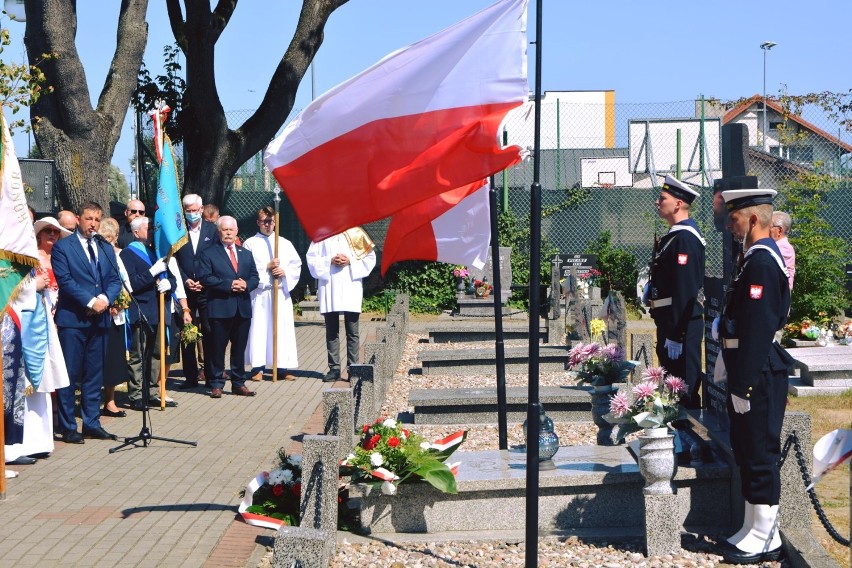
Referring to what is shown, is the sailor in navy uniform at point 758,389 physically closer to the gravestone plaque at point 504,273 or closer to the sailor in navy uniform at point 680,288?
the sailor in navy uniform at point 680,288

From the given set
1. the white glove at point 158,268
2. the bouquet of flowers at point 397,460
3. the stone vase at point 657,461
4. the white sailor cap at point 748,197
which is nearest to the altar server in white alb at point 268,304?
the white glove at point 158,268

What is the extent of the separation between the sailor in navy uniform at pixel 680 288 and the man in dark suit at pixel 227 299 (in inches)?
236

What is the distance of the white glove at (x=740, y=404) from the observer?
6488 mm

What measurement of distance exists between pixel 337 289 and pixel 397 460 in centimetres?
730

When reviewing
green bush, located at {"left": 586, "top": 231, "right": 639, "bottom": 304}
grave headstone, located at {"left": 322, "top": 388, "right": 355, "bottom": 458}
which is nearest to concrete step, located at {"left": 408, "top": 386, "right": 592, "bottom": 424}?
grave headstone, located at {"left": 322, "top": 388, "right": 355, "bottom": 458}

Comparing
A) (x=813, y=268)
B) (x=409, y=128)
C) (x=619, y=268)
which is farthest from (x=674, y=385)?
(x=619, y=268)

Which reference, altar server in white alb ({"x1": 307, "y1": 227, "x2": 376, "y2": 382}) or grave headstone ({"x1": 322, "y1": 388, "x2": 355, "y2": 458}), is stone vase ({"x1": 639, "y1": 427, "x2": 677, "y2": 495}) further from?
altar server in white alb ({"x1": 307, "y1": 227, "x2": 376, "y2": 382})

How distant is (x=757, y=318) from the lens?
6.45 m

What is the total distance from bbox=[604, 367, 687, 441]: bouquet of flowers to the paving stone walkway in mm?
2537

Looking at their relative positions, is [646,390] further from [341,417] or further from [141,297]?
[141,297]

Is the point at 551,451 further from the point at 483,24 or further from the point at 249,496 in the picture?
the point at 483,24

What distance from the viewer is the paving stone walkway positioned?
699cm

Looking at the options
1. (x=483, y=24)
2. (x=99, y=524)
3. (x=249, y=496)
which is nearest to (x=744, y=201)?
(x=483, y=24)

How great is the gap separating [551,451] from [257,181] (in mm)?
17938
